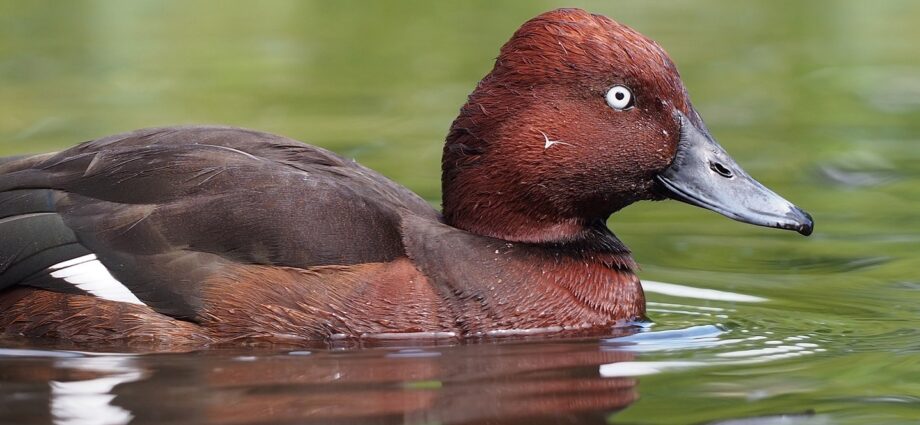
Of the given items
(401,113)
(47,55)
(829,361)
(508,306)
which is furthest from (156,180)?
(47,55)

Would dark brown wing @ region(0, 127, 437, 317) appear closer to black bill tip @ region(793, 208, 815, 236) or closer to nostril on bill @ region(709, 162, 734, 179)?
nostril on bill @ region(709, 162, 734, 179)

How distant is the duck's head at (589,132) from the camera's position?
21.3 feet

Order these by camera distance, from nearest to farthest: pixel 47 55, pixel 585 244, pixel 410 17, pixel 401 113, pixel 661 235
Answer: pixel 585 244 < pixel 661 235 < pixel 401 113 < pixel 47 55 < pixel 410 17

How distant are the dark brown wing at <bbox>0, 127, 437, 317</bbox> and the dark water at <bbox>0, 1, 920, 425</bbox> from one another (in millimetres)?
355

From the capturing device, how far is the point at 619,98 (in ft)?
21.5

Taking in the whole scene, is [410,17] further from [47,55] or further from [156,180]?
[156,180]

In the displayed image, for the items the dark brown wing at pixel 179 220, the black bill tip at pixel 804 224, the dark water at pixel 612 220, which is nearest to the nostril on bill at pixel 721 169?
the black bill tip at pixel 804 224

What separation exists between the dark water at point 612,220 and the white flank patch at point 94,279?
233 millimetres

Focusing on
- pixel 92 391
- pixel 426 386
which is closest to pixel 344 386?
pixel 426 386

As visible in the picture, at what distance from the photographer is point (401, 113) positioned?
38.0 ft

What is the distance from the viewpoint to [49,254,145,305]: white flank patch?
6.25m

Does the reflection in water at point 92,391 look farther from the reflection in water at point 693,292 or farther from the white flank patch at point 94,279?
the reflection in water at point 693,292

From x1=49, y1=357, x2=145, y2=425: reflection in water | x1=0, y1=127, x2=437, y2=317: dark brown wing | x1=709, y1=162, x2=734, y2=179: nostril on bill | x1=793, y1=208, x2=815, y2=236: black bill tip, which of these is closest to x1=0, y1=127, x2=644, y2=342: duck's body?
x1=0, y1=127, x2=437, y2=317: dark brown wing

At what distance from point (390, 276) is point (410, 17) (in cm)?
939
